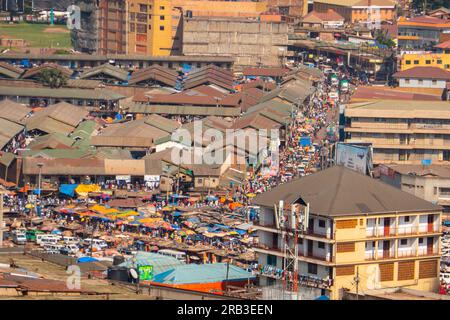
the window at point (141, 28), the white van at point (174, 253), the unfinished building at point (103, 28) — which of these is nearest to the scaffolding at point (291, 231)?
the white van at point (174, 253)

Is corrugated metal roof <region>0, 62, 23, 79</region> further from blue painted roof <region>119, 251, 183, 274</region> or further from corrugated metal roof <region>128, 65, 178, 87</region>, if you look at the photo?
Answer: blue painted roof <region>119, 251, 183, 274</region>

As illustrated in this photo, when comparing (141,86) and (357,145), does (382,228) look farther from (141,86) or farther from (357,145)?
(141,86)

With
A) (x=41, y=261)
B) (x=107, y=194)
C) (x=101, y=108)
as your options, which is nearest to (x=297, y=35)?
(x=101, y=108)

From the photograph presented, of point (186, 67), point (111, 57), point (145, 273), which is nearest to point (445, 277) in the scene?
point (145, 273)

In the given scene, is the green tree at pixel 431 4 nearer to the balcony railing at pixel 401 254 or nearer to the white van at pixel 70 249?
the white van at pixel 70 249

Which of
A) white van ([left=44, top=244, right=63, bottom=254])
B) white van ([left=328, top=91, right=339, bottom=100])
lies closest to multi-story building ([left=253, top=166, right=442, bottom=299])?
white van ([left=44, top=244, right=63, bottom=254])

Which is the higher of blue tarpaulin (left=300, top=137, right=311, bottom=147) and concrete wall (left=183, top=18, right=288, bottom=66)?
concrete wall (left=183, top=18, right=288, bottom=66)
